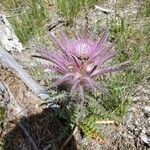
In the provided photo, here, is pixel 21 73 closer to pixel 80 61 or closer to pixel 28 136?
pixel 28 136

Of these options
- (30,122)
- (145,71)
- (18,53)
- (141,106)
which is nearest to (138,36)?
(145,71)

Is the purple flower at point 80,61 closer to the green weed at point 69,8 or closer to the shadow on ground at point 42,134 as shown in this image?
the shadow on ground at point 42,134

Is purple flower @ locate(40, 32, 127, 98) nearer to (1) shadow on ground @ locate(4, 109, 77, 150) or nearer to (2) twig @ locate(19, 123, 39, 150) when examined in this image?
(1) shadow on ground @ locate(4, 109, 77, 150)

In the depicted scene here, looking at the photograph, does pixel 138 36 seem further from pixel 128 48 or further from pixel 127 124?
pixel 127 124

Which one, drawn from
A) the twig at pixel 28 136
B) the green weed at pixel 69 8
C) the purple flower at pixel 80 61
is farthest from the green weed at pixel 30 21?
the purple flower at pixel 80 61

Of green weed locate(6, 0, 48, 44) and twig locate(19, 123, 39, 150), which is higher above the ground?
green weed locate(6, 0, 48, 44)

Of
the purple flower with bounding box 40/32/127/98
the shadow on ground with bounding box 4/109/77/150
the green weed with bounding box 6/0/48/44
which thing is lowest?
the shadow on ground with bounding box 4/109/77/150

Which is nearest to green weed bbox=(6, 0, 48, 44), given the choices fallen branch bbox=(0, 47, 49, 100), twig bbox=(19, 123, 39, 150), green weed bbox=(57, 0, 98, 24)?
green weed bbox=(57, 0, 98, 24)

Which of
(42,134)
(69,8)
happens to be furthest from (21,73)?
(69,8)
